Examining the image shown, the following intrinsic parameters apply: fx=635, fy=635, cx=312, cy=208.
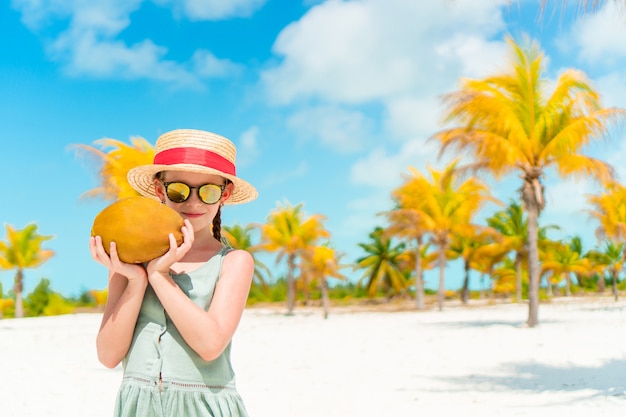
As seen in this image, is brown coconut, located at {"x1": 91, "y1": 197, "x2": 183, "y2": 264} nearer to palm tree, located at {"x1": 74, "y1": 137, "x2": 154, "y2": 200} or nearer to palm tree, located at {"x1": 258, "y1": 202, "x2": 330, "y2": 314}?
palm tree, located at {"x1": 74, "y1": 137, "x2": 154, "y2": 200}

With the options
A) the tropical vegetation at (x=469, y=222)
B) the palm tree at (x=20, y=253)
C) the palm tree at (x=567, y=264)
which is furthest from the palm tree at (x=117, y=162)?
the palm tree at (x=567, y=264)

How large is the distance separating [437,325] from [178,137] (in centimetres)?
1603

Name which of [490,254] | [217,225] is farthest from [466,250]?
[217,225]

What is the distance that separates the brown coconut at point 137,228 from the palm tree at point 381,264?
37844 millimetres

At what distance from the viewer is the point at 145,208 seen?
164cm

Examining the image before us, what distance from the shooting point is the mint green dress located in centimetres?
174

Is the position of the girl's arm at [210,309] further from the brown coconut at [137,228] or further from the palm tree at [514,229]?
the palm tree at [514,229]

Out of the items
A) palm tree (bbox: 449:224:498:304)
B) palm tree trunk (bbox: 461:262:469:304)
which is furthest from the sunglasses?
palm tree trunk (bbox: 461:262:469:304)

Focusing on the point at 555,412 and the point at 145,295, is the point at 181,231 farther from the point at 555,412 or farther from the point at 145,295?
the point at 555,412

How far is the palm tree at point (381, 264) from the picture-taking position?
39594 mm

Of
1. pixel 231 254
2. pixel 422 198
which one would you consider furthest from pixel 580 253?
pixel 231 254

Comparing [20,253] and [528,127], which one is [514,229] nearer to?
[528,127]

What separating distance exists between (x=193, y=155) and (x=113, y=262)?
16.9 inches

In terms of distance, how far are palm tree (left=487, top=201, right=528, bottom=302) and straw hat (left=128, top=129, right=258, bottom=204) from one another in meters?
35.3
